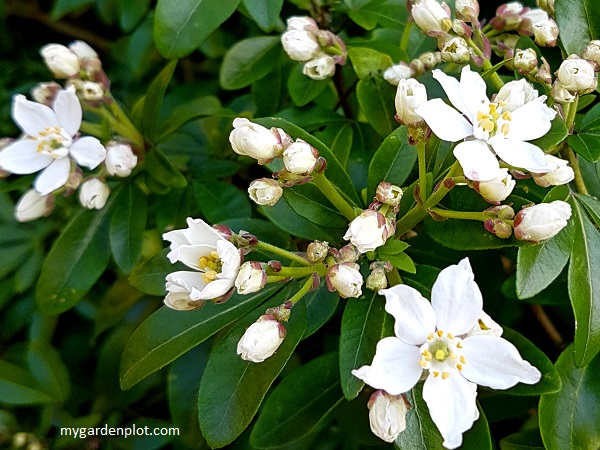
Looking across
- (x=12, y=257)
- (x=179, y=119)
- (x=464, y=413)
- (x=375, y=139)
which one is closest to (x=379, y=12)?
(x=375, y=139)

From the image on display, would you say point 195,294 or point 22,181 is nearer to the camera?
point 195,294

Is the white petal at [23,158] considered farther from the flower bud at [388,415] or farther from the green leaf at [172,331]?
the flower bud at [388,415]

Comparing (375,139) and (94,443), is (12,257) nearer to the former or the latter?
(94,443)

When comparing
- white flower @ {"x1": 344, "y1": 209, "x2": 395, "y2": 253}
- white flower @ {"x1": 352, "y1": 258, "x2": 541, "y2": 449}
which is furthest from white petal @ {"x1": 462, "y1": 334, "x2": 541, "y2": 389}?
white flower @ {"x1": 344, "y1": 209, "x2": 395, "y2": 253}

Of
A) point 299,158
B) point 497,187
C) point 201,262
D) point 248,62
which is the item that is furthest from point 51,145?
point 497,187

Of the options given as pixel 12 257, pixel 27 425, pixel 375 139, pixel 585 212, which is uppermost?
pixel 585 212

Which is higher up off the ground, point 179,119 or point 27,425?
point 179,119

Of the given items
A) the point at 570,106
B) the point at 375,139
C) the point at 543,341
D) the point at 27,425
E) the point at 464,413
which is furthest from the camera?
the point at 27,425
